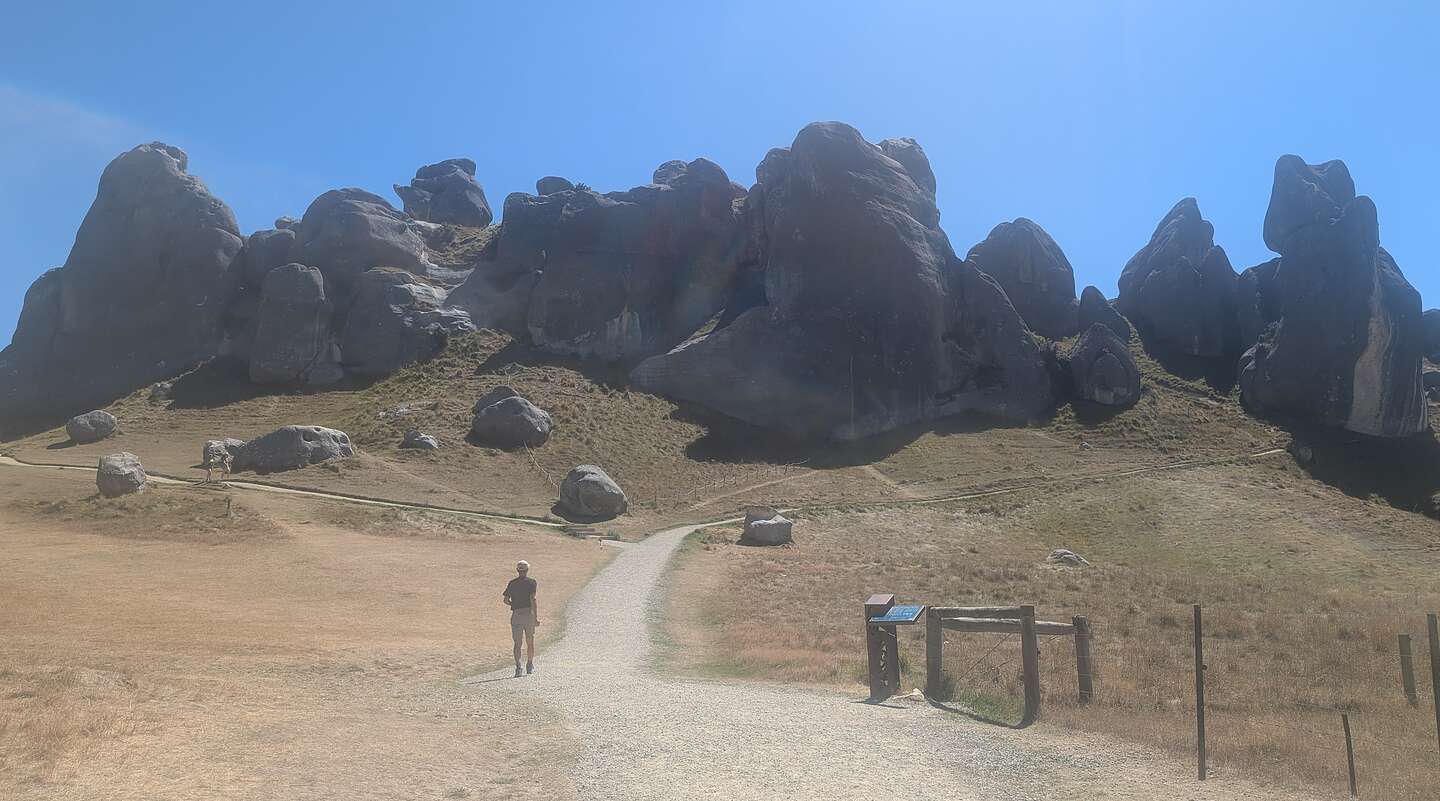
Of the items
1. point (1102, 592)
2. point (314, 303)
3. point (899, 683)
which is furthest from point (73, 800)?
point (314, 303)

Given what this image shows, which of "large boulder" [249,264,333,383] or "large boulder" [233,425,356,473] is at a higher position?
"large boulder" [249,264,333,383]

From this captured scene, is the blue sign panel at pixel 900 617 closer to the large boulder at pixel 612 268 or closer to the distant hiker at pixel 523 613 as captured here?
the distant hiker at pixel 523 613

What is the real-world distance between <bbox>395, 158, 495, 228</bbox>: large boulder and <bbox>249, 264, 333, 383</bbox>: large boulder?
34.2 metres

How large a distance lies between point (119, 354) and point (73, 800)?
74.1 meters

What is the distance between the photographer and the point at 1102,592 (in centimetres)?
2602

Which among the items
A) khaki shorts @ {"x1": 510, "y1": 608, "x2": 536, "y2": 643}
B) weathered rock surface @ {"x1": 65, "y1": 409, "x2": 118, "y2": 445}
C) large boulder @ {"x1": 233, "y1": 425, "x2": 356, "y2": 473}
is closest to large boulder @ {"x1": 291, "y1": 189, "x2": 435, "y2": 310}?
weathered rock surface @ {"x1": 65, "y1": 409, "x2": 118, "y2": 445}

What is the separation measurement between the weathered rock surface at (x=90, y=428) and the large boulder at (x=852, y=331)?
105 ft

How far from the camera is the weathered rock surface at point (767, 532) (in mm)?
39312

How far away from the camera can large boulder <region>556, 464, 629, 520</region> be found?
1756 inches

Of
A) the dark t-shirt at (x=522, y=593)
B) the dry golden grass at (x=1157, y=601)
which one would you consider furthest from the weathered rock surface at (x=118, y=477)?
the dark t-shirt at (x=522, y=593)

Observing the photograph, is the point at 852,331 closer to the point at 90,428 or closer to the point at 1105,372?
the point at 1105,372

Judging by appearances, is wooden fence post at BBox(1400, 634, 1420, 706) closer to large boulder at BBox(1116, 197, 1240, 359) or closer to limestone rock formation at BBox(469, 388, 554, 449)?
limestone rock formation at BBox(469, 388, 554, 449)

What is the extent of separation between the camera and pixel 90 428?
5656 centimetres

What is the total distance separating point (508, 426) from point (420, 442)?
4.97 metres
